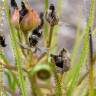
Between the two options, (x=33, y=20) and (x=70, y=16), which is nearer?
(x=33, y=20)

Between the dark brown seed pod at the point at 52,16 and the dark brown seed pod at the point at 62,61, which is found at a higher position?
the dark brown seed pod at the point at 52,16

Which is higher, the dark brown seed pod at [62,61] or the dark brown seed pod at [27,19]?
the dark brown seed pod at [27,19]

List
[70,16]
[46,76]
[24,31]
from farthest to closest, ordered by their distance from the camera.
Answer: [70,16] < [46,76] < [24,31]

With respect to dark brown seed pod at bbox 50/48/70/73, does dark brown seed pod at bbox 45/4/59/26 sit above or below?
above

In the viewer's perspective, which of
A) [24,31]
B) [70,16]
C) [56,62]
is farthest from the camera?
[70,16]

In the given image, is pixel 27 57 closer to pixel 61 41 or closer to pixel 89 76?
pixel 89 76

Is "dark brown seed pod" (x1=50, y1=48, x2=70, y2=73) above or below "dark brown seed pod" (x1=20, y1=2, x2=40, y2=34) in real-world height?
below

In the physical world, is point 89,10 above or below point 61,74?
above

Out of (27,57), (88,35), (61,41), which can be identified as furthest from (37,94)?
(61,41)

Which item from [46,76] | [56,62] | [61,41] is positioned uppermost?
[56,62]

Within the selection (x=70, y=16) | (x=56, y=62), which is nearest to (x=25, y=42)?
(x=56, y=62)
